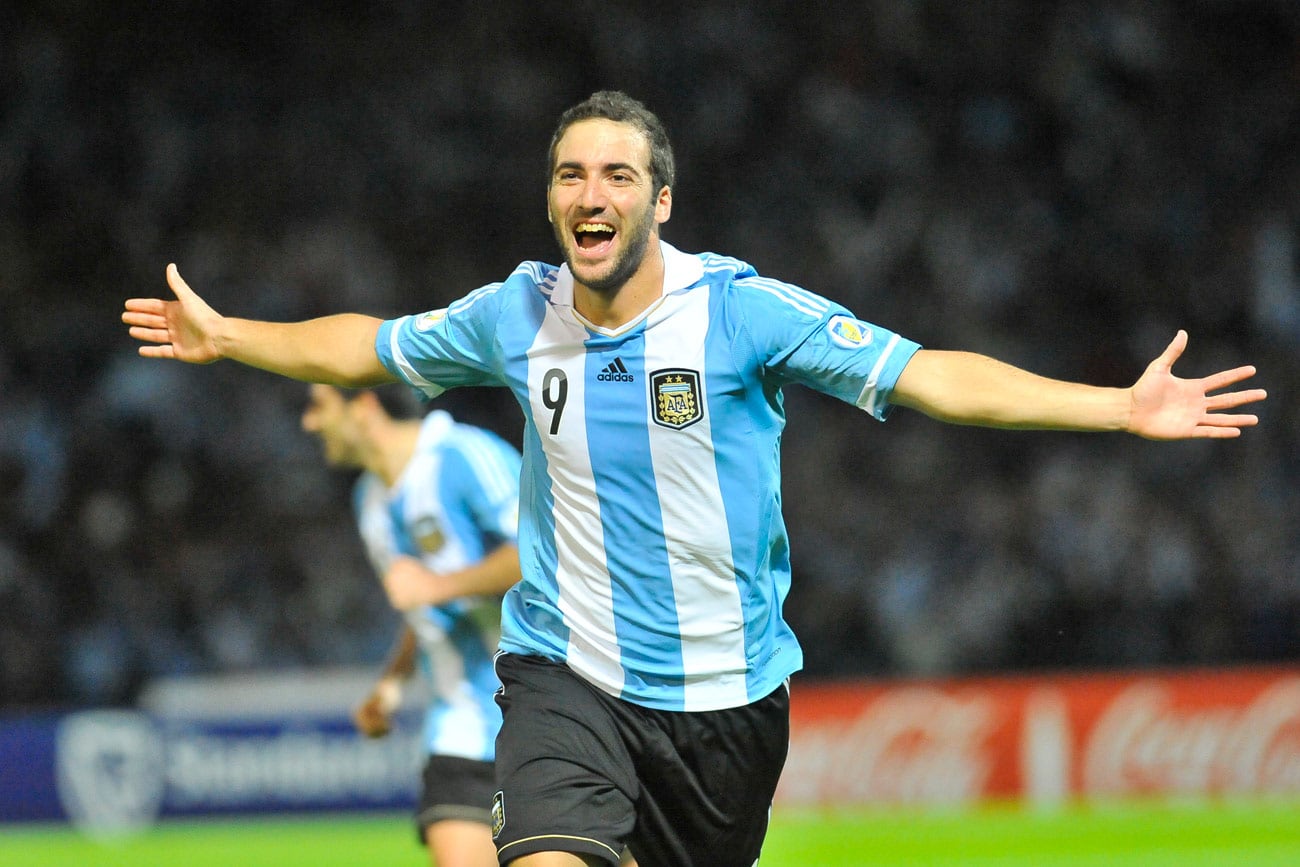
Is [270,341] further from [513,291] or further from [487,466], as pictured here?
[487,466]

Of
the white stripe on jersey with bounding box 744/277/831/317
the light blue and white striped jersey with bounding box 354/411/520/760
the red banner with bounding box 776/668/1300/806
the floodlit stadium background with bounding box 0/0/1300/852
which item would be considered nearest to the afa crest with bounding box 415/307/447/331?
the white stripe on jersey with bounding box 744/277/831/317

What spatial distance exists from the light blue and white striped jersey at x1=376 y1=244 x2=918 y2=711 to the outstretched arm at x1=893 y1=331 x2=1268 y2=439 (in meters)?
0.11

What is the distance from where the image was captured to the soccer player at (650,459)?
4043 millimetres

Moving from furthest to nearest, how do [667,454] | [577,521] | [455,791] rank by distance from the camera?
[455,791], [577,521], [667,454]

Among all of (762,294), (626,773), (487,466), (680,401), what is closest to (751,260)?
(487,466)

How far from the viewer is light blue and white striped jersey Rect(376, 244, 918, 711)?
414cm

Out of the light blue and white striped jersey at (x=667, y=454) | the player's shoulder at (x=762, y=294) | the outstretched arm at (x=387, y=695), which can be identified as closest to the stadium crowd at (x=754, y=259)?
the outstretched arm at (x=387, y=695)

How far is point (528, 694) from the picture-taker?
14.0ft

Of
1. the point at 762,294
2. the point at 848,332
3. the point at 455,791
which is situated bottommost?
the point at 455,791

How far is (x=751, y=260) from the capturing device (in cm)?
1515

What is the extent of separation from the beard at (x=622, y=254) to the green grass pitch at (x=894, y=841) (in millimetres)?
6466

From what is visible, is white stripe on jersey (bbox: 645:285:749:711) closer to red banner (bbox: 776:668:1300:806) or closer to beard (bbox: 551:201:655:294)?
beard (bbox: 551:201:655:294)

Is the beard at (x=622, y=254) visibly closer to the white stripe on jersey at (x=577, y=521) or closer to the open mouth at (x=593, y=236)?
the open mouth at (x=593, y=236)

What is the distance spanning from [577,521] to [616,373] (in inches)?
15.0
